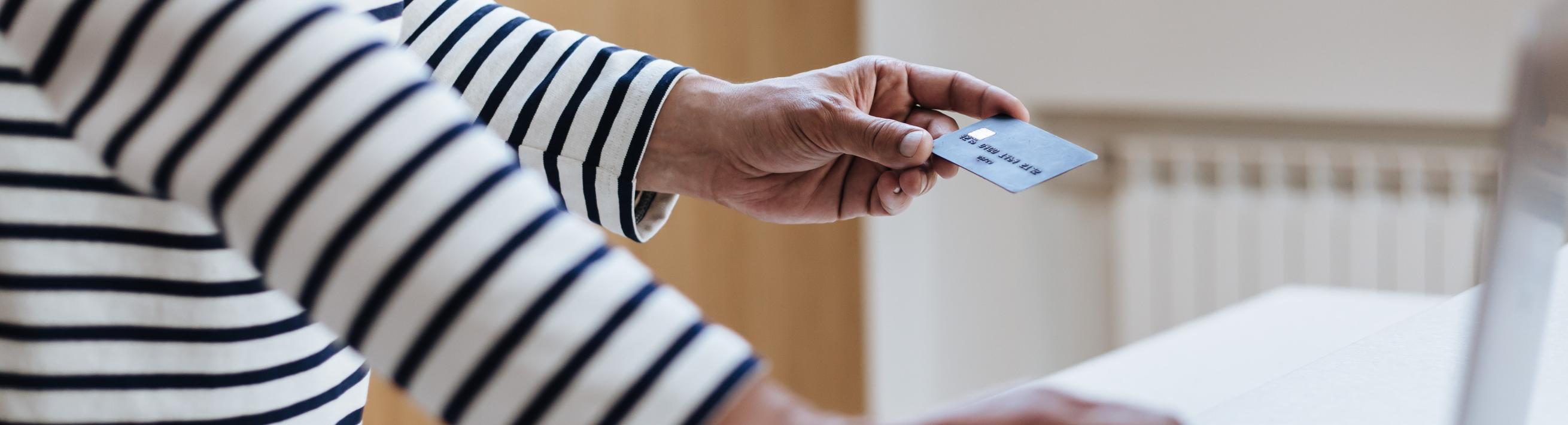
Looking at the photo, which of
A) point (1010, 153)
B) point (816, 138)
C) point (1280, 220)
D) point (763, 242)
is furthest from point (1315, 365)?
point (1280, 220)

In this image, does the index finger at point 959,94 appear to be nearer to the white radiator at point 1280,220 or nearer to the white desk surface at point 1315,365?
the white desk surface at point 1315,365

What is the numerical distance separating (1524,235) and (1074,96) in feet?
6.40

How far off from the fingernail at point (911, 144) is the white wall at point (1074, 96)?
4.27 ft

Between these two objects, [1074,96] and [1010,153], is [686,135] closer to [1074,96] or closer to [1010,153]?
[1010,153]

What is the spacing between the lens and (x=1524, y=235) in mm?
367

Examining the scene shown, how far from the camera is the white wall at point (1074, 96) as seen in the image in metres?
1.98

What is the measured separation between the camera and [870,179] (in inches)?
36.2

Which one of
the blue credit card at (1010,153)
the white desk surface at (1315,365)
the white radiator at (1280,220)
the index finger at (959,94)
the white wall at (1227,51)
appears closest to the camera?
the white desk surface at (1315,365)

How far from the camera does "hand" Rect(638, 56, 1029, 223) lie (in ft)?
2.72

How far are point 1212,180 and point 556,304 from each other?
6.70ft

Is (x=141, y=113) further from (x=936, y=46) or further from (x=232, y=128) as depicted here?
(x=936, y=46)

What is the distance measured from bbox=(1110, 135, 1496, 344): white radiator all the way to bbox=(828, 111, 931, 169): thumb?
154 centimetres

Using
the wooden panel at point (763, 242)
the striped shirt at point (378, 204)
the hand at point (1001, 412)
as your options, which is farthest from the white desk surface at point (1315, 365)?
the wooden panel at point (763, 242)

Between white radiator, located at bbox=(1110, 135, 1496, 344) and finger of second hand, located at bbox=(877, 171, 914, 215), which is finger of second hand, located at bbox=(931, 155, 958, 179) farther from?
white radiator, located at bbox=(1110, 135, 1496, 344)
